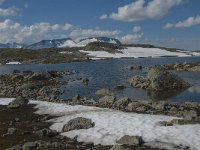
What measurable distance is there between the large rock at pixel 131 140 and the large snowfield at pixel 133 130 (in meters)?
0.48

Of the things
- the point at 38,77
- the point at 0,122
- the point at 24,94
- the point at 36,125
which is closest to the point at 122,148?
the point at 36,125

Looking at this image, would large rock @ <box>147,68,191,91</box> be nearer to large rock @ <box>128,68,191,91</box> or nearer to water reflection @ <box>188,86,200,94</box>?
large rock @ <box>128,68,191,91</box>

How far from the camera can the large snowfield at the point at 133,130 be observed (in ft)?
74.1

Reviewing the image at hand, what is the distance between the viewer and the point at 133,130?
24953 mm

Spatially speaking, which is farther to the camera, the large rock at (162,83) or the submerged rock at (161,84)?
the large rock at (162,83)

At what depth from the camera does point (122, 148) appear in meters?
21.2

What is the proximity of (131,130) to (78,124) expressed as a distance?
4.05 m

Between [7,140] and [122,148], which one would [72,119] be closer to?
[7,140]

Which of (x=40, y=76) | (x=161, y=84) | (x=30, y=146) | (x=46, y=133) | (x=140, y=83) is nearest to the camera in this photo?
(x=30, y=146)

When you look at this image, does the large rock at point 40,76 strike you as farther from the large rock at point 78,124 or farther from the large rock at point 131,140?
the large rock at point 131,140

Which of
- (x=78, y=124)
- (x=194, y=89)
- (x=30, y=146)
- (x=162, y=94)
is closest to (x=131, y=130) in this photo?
(x=78, y=124)

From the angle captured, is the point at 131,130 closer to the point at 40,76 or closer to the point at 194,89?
the point at 194,89

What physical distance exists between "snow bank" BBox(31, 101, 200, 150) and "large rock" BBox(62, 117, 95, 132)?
1.57 feet

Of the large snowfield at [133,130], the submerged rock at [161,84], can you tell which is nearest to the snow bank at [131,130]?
the large snowfield at [133,130]
